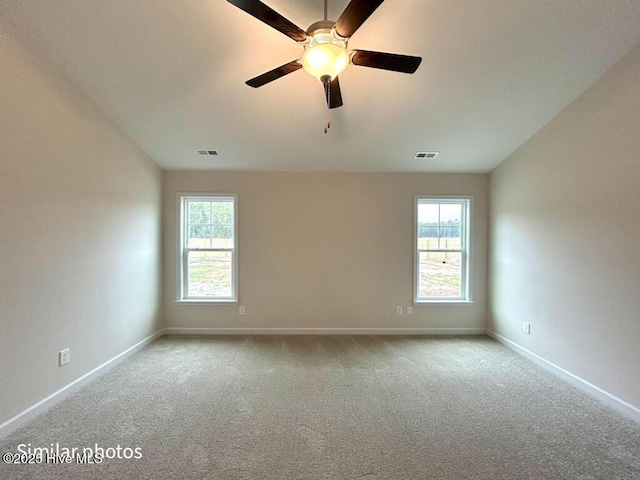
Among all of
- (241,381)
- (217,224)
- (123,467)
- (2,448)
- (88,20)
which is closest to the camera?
(123,467)

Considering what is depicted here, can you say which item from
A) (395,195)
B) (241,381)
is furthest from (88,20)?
(395,195)

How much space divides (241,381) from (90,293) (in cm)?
168

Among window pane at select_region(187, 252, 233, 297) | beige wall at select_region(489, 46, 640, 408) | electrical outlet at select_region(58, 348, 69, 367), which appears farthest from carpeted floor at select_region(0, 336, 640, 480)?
window pane at select_region(187, 252, 233, 297)

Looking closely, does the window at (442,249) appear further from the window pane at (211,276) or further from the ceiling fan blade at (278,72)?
the ceiling fan blade at (278,72)

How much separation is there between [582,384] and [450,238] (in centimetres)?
223

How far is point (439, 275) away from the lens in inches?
177

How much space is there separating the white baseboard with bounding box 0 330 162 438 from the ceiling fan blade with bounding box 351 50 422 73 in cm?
336

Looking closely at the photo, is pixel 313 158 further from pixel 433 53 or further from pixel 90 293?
pixel 90 293

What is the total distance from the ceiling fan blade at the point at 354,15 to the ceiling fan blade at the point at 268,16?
0.23m

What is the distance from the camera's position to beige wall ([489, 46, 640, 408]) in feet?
7.93

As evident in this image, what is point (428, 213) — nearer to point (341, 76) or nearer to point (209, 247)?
point (341, 76)

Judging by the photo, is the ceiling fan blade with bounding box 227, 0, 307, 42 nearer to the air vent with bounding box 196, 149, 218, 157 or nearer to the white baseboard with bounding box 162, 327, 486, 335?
the air vent with bounding box 196, 149, 218, 157

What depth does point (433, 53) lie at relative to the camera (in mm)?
2461

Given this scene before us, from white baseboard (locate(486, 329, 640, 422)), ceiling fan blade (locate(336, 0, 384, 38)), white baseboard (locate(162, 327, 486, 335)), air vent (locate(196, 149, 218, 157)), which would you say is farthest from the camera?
white baseboard (locate(162, 327, 486, 335))
